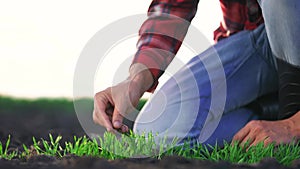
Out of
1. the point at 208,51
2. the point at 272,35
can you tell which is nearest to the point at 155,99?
the point at 208,51

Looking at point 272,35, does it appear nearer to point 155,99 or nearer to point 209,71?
point 209,71

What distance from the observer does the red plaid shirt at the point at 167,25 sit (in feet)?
8.68

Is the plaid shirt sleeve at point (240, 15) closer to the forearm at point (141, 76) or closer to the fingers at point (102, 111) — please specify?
the forearm at point (141, 76)

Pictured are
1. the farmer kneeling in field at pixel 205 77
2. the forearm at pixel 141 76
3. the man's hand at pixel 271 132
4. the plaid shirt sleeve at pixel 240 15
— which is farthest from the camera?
the plaid shirt sleeve at pixel 240 15

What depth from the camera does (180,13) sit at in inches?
111

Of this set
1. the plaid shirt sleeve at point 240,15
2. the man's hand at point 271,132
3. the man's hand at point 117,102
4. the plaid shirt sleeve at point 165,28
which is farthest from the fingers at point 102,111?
the plaid shirt sleeve at point 240,15

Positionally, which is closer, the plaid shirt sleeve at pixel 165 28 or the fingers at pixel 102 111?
the fingers at pixel 102 111

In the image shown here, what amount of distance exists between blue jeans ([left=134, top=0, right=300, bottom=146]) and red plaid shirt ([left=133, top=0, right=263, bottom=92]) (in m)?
0.15

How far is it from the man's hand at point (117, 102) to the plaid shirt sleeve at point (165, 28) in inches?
11.7

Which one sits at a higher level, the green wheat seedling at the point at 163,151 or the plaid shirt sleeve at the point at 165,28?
the plaid shirt sleeve at the point at 165,28

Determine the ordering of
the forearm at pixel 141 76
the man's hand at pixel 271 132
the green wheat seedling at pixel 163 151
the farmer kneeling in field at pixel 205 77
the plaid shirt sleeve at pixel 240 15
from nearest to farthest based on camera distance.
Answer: the green wheat seedling at pixel 163 151 → the man's hand at pixel 271 132 → the forearm at pixel 141 76 → the farmer kneeling in field at pixel 205 77 → the plaid shirt sleeve at pixel 240 15

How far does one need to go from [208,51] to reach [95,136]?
832mm

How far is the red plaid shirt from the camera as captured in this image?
2.64 m

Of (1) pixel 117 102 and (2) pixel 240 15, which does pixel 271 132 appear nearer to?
(1) pixel 117 102
